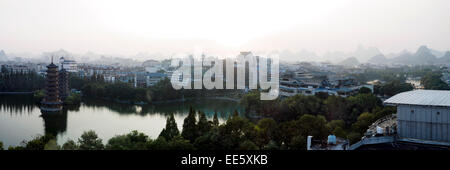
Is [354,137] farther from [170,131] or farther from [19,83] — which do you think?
[19,83]

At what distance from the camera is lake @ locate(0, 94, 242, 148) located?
5.78 m

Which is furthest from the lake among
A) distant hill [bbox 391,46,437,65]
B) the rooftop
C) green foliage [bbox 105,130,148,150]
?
distant hill [bbox 391,46,437,65]

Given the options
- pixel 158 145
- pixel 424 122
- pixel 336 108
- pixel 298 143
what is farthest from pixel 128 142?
pixel 336 108

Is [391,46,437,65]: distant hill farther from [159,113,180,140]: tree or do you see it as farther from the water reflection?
[159,113,180,140]: tree

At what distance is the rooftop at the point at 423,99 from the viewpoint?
247 cm

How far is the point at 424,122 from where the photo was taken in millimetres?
2486

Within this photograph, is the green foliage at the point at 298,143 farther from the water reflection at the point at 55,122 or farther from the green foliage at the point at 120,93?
the green foliage at the point at 120,93

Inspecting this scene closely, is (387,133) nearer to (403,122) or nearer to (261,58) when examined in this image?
(403,122)

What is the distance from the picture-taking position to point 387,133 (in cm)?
266

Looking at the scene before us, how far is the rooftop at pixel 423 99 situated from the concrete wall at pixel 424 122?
0.10 ft

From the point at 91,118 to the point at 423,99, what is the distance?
5.97 metres
